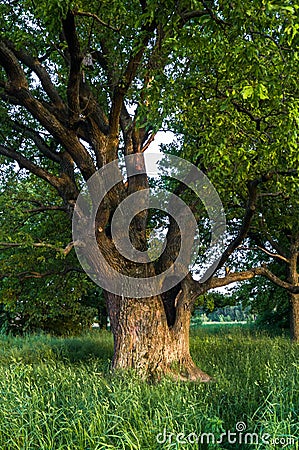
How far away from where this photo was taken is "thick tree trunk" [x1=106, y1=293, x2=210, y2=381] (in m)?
8.23

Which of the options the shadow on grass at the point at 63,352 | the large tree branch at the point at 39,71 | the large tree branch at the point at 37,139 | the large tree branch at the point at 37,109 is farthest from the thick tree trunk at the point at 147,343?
the large tree branch at the point at 39,71

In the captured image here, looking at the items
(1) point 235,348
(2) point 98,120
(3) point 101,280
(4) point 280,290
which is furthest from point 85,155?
(4) point 280,290

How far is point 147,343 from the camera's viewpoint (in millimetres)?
8383

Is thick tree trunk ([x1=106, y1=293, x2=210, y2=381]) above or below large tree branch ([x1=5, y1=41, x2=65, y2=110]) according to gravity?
below

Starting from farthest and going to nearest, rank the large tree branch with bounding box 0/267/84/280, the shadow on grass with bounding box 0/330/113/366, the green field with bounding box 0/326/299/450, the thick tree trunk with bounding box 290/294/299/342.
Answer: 1. the thick tree trunk with bounding box 290/294/299/342
2. the large tree branch with bounding box 0/267/84/280
3. the shadow on grass with bounding box 0/330/113/366
4. the green field with bounding box 0/326/299/450

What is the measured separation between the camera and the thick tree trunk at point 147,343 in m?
8.23

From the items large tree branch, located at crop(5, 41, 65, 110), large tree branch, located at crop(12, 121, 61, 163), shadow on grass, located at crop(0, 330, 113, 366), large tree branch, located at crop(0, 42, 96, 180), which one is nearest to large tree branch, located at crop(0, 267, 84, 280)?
shadow on grass, located at crop(0, 330, 113, 366)

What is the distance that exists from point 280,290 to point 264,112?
9.17m

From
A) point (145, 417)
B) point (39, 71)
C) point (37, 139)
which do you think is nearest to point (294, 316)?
point (37, 139)

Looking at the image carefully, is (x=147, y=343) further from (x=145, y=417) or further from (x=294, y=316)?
(x=294, y=316)

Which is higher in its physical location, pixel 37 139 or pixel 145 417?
pixel 37 139

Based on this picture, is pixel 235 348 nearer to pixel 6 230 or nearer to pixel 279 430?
pixel 6 230

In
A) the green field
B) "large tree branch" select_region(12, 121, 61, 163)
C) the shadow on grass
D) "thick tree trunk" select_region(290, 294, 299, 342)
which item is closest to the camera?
the green field

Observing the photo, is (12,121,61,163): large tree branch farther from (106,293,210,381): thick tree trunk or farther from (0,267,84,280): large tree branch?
(106,293,210,381): thick tree trunk
